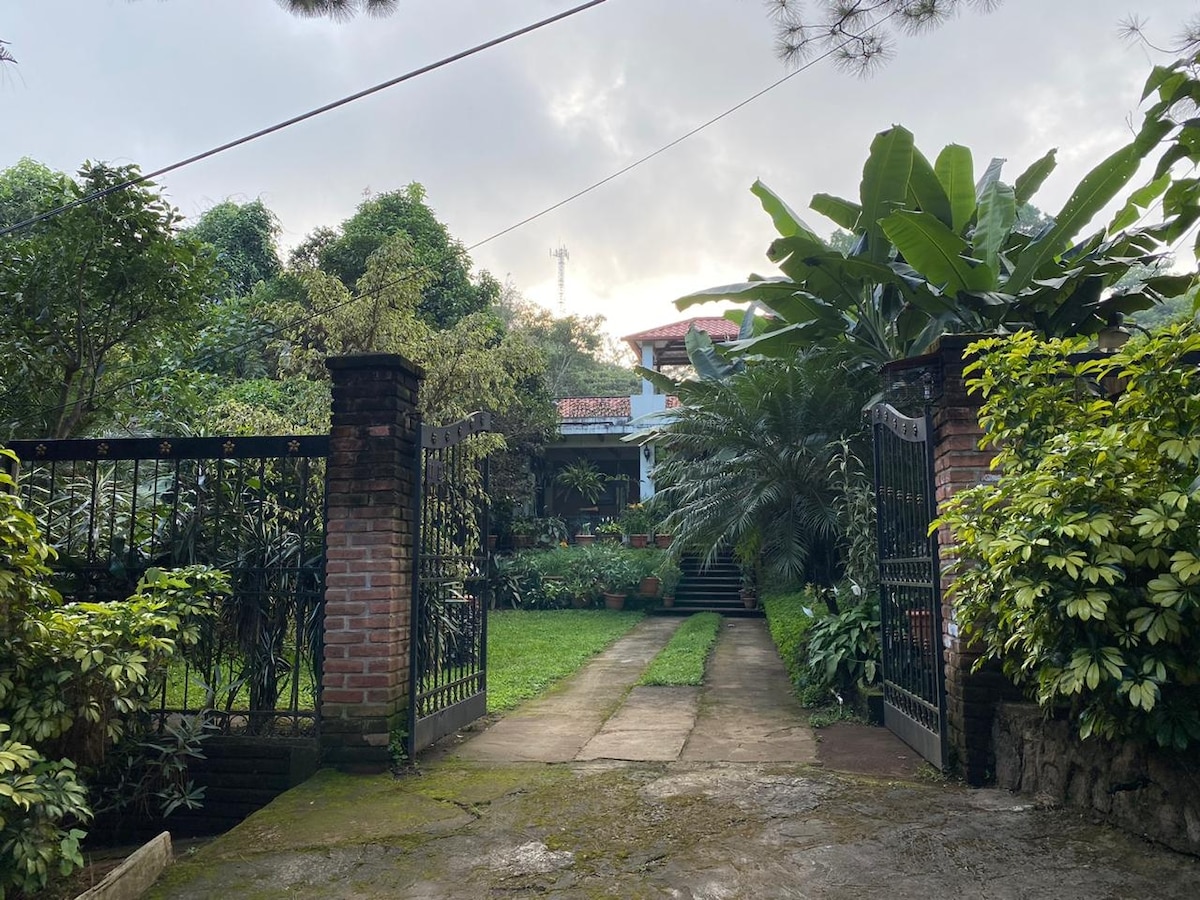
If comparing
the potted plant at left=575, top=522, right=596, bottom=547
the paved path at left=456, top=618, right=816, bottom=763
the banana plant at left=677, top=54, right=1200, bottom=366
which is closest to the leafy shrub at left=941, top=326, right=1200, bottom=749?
the paved path at left=456, top=618, right=816, bottom=763

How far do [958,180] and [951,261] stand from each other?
154cm

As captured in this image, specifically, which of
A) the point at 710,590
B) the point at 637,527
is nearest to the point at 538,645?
the point at 710,590

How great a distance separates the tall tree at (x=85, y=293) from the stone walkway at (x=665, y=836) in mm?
4055

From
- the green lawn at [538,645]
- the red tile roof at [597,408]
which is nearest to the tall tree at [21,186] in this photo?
the green lawn at [538,645]

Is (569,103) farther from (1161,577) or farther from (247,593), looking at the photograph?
(1161,577)

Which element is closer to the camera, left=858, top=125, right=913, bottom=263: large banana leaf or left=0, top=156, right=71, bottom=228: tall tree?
left=858, top=125, right=913, bottom=263: large banana leaf

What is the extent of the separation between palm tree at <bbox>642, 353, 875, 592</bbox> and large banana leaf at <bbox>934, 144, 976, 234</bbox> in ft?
6.29

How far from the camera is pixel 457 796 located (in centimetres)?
408

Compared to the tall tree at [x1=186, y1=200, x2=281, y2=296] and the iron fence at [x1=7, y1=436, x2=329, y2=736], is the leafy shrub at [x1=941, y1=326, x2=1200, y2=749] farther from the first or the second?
the tall tree at [x1=186, y1=200, x2=281, y2=296]

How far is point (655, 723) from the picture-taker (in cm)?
584

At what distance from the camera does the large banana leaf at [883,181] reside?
7184 millimetres

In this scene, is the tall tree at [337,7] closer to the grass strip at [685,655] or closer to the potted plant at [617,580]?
the grass strip at [685,655]

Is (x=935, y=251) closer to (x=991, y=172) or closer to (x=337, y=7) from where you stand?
(x=991, y=172)

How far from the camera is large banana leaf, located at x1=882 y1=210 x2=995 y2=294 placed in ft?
20.2
